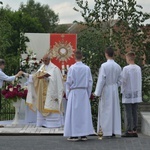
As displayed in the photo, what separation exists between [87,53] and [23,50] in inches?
91.1

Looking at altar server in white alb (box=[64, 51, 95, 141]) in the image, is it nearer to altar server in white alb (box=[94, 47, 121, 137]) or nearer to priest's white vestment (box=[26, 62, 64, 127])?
altar server in white alb (box=[94, 47, 121, 137])

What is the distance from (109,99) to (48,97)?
291cm

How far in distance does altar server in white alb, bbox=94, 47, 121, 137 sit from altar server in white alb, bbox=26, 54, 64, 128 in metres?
2.51

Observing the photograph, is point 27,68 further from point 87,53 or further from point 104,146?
point 104,146

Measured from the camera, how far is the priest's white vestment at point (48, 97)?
43.9ft

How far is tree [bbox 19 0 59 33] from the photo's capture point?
80.0 meters

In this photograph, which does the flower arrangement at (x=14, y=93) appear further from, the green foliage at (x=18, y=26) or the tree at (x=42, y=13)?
the tree at (x=42, y=13)

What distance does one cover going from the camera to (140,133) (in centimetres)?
1245

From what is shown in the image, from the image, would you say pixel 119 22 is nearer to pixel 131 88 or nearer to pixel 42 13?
pixel 131 88

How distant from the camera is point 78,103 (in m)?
10.6

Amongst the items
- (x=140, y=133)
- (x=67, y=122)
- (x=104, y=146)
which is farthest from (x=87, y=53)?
(x=104, y=146)

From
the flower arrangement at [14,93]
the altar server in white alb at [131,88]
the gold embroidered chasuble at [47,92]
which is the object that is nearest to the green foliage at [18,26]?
the flower arrangement at [14,93]

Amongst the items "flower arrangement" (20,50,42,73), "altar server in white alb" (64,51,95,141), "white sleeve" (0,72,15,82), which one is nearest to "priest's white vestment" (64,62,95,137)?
"altar server in white alb" (64,51,95,141)

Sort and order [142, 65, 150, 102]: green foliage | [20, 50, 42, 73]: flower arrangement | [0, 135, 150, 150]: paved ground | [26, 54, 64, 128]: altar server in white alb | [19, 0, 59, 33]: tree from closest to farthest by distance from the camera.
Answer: [0, 135, 150, 150]: paved ground, [26, 54, 64, 128]: altar server in white alb, [142, 65, 150, 102]: green foliage, [20, 50, 42, 73]: flower arrangement, [19, 0, 59, 33]: tree
